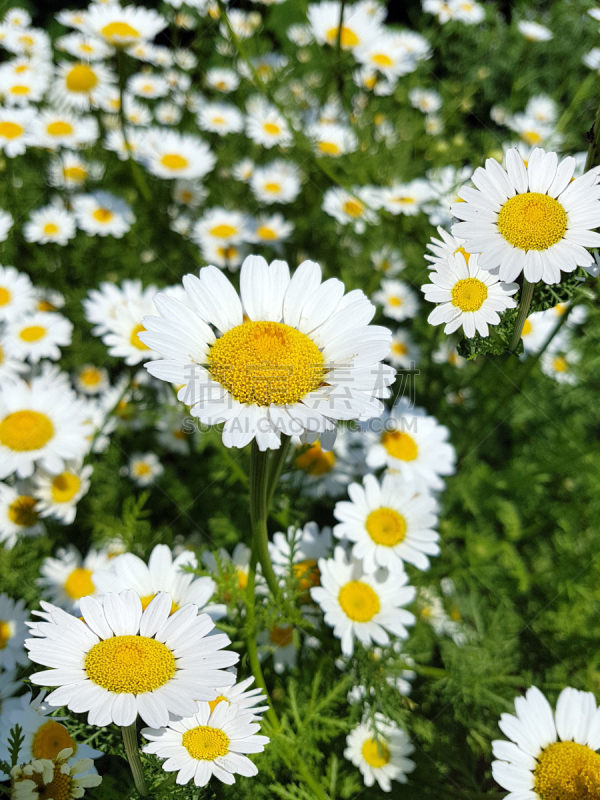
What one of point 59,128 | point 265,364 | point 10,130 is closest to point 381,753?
point 265,364

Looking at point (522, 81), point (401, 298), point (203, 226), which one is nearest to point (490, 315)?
point (401, 298)

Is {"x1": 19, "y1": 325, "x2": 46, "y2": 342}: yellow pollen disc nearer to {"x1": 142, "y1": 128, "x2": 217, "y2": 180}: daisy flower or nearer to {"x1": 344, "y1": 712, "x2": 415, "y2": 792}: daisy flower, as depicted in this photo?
{"x1": 142, "y1": 128, "x2": 217, "y2": 180}: daisy flower

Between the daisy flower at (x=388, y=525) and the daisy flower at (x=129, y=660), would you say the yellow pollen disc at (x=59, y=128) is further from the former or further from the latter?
the daisy flower at (x=129, y=660)

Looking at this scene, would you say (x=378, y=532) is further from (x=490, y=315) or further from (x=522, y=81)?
(x=522, y=81)

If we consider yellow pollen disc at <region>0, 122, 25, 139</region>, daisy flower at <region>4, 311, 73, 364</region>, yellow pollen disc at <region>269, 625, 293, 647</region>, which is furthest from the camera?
yellow pollen disc at <region>0, 122, 25, 139</region>

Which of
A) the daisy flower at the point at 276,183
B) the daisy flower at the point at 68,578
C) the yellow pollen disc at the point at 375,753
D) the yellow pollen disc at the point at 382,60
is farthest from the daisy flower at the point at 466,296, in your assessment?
the yellow pollen disc at the point at 382,60

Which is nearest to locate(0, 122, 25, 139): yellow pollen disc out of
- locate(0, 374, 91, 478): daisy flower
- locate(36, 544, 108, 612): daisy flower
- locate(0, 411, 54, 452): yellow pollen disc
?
locate(0, 374, 91, 478): daisy flower
